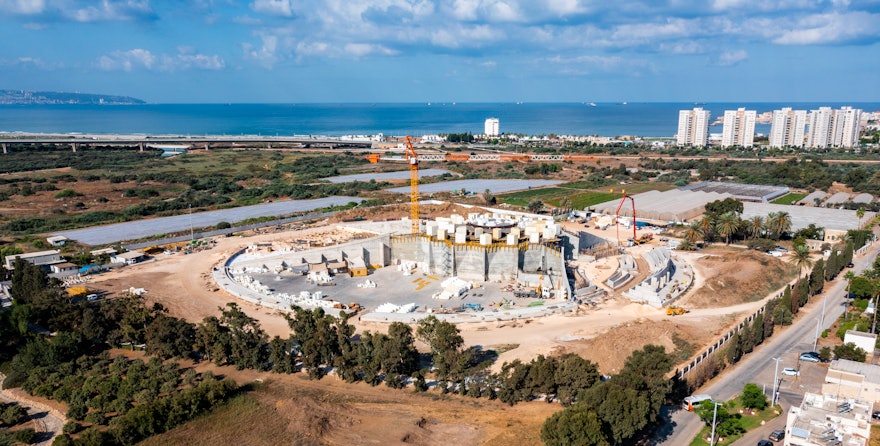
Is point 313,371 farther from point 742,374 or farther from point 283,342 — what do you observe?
point 742,374

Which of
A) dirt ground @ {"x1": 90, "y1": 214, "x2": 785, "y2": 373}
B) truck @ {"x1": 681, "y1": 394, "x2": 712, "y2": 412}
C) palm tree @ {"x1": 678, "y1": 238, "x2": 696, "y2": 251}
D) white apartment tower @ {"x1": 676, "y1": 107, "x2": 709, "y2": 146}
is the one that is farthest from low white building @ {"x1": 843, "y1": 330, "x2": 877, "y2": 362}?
white apartment tower @ {"x1": 676, "y1": 107, "x2": 709, "y2": 146}

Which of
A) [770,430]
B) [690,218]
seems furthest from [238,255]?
[690,218]

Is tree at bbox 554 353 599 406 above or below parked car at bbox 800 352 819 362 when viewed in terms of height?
A: above

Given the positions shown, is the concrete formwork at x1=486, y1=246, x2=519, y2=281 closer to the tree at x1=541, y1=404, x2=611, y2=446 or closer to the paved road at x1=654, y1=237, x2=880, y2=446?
the paved road at x1=654, y1=237, x2=880, y2=446

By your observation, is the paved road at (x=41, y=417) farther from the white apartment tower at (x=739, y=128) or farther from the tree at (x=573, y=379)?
the white apartment tower at (x=739, y=128)

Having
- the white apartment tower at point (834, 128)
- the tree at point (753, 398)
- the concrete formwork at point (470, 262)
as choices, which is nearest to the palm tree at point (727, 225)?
the concrete formwork at point (470, 262)

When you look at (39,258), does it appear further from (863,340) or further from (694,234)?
(863,340)

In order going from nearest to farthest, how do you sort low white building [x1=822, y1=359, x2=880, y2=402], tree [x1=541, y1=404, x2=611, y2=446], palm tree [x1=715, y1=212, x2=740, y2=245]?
tree [x1=541, y1=404, x2=611, y2=446], low white building [x1=822, y1=359, x2=880, y2=402], palm tree [x1=715, y1=212, x2=740, y2=245]
